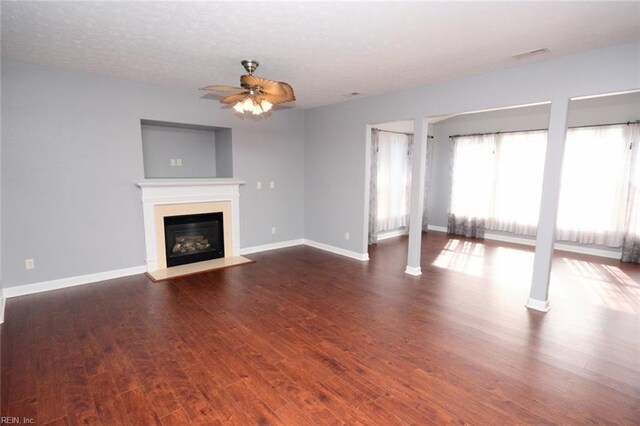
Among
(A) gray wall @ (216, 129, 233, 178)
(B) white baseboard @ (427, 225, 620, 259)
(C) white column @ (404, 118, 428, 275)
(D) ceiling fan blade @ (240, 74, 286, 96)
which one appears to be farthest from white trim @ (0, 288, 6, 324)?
(B) white baseboard @ (427, 225, 620, 259)

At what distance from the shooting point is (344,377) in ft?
7.97

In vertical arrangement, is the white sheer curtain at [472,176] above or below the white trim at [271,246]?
above

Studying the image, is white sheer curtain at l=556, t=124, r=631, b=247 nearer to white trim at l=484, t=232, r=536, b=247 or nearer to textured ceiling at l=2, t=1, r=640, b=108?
white trim at l=484, t=232, r=536, b=247

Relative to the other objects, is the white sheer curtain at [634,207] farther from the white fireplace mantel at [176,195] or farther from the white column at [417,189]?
the white fireplace mantel at [176,195]

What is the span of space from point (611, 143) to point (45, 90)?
857 centimetres

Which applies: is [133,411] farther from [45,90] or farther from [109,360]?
[45,90]

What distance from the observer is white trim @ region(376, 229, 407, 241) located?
7.30 meters

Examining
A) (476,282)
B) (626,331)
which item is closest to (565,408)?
(626,331)

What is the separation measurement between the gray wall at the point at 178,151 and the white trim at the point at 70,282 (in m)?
1.56

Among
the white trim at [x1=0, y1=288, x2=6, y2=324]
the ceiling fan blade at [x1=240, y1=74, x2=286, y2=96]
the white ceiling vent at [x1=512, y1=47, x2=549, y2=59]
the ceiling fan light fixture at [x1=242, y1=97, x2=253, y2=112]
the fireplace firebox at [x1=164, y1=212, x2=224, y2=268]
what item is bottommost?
the white trim at [x1=0, y1=288, x2=6, y2=324]

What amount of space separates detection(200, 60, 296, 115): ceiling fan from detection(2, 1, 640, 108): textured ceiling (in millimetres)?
335

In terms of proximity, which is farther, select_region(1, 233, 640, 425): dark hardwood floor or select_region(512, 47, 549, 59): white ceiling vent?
select_region(512, 47, 549, 59): white ceiling vent

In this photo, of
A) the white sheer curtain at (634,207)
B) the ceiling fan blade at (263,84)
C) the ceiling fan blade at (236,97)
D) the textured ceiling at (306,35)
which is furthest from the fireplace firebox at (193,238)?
the white sheer curtain at (634,207)

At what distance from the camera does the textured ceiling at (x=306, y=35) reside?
7.77ft
